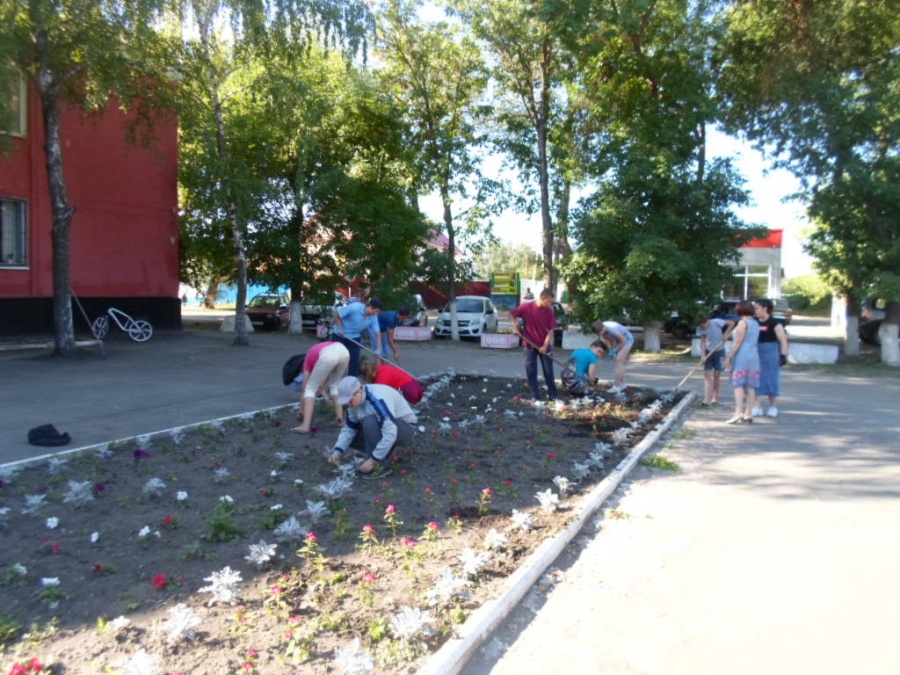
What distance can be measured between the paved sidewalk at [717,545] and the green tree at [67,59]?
3629 mm

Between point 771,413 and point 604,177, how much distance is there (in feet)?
39.6

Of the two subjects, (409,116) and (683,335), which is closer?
(409,116)

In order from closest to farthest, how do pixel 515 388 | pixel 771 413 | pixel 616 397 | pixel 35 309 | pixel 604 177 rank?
1. pixel 771 413
2. pixel 616 397
3. pixel 515 388
4. pixel 35 309
5. pixel 604 177

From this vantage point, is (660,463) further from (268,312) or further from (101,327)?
(268,312)

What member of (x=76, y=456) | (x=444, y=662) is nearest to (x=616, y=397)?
(x=76, y=456)

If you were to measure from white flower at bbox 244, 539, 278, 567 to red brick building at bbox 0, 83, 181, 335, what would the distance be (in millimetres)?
14513

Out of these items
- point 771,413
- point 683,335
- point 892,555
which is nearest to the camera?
point 892,555

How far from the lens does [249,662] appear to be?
3209mm

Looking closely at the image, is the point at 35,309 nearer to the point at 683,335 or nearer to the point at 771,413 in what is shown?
the point at 771,413

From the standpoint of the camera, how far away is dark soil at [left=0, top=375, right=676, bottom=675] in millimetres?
3475

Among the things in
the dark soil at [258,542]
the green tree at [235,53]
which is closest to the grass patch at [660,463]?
the dark soil at [258,542]

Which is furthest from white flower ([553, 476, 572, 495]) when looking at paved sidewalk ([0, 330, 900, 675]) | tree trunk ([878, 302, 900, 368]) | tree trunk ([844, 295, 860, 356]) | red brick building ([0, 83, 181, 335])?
tree trunk ([844, 295, 860, 356])

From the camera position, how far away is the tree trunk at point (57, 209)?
45.5ft

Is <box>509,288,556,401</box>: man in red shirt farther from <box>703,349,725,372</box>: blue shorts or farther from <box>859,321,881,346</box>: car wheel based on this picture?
<box>859,321,881,346</box>: car wheel
